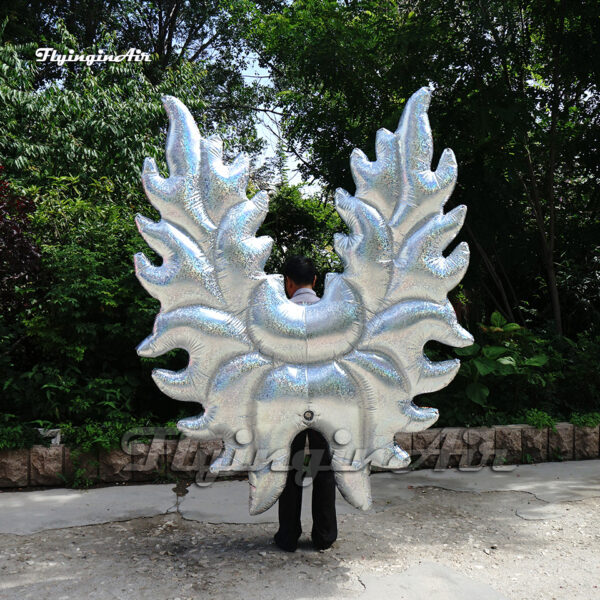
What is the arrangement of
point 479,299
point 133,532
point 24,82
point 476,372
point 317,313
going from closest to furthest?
1. point 317,313
2. point 133,532
3. point 476,372
4. point 479,299
5. point 24,82

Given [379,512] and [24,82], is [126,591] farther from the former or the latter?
[24,82]

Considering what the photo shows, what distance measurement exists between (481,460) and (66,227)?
3900 mm

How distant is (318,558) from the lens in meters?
3.07

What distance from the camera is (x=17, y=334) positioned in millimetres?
4980

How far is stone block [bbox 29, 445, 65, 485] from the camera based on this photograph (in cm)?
425

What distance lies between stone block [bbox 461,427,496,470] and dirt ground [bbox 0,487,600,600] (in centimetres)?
103

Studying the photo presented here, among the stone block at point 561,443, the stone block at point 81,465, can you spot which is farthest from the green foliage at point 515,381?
the stone block at point 81,465

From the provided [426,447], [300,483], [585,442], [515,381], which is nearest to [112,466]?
[300,483]

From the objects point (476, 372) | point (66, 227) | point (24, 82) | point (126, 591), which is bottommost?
point (126, 591)

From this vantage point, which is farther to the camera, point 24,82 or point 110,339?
point 24,82

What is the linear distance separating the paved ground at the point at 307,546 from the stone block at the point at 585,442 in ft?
2.63

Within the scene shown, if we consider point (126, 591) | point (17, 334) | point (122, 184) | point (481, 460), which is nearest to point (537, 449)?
point (481, 460)

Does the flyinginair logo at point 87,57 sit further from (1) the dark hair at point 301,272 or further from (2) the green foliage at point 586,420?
(2) the green foliage at point 586,420

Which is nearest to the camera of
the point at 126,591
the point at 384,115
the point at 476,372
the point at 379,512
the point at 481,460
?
the point at 126,591
